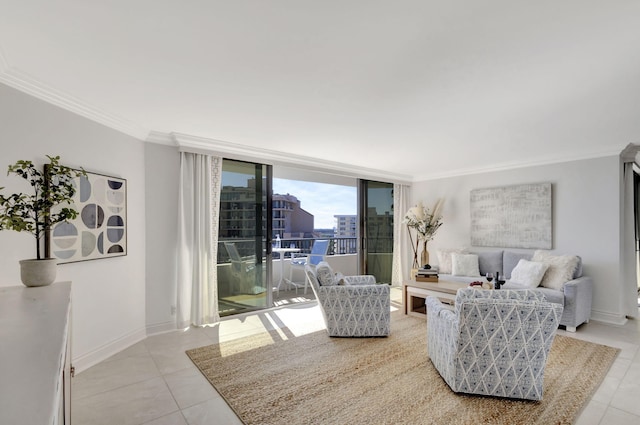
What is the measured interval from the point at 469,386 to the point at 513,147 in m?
3.21

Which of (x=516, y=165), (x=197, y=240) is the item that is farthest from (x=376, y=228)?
(x=197, y=240)

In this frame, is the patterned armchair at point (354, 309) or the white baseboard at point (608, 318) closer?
the patterned armchair at point (354, 309)

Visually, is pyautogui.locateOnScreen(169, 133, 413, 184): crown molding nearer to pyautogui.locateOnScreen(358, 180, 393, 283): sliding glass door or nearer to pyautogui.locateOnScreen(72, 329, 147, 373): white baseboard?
pyautogui.locateOnScreen(358, 180, 393, 283): sliding glass door

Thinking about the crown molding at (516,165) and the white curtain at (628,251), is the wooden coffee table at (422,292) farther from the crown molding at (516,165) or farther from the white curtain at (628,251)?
the crown molding at (516,165)

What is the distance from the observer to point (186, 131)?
3521mm

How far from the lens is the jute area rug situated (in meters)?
2.12

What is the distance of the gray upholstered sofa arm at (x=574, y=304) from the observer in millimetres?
3660

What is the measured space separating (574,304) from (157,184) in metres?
5.19

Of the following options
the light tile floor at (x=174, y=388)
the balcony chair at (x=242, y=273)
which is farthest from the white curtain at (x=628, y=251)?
the balcony chair at (x=242, y=273)

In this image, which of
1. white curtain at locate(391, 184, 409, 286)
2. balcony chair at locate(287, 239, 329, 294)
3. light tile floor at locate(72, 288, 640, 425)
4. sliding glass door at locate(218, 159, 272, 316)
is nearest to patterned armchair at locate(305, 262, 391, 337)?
light tile floor at locate(72, 288, 640, 425)

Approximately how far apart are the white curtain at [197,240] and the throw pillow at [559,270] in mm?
4420

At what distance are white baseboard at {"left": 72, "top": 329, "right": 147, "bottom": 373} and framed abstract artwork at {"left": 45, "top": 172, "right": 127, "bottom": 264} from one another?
2.89 feet

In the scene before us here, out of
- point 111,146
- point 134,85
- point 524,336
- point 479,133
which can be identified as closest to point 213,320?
point 111,146

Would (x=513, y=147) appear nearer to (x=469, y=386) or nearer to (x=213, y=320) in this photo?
(x=469, y=386)
